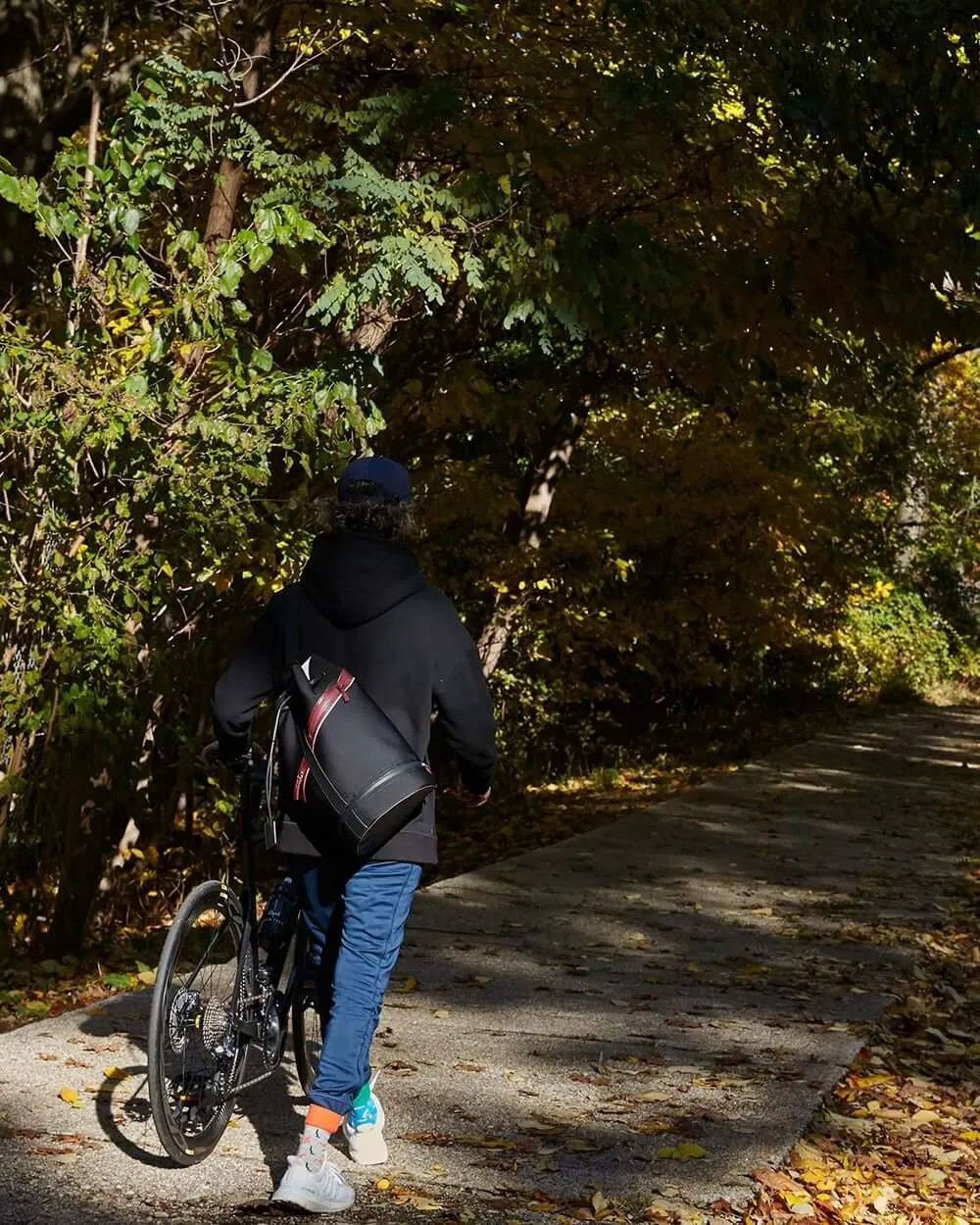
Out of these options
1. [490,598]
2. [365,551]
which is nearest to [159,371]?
[365,551]

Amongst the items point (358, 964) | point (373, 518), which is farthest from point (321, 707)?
point (358, 964)

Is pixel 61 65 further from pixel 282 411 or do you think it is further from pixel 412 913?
pixel 412 913

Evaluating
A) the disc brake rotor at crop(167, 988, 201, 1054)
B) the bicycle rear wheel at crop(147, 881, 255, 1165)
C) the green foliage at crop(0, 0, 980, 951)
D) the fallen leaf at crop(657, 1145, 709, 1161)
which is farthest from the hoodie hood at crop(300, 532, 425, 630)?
the green foliage at crop(0, 0, 980, 951)

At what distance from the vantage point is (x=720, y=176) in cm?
918

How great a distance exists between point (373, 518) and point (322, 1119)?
4.87ft

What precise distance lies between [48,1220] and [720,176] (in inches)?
268

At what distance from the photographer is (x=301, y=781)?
4.18 m

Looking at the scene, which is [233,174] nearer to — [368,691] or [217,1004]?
[368,691]

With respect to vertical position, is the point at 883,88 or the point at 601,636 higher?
the point at 883,88

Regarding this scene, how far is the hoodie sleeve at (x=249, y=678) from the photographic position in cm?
435

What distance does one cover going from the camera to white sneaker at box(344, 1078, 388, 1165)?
4.55 meters

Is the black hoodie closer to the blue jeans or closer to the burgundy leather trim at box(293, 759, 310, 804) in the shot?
the blue jeans

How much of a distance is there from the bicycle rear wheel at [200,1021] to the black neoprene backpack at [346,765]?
46 centimetres

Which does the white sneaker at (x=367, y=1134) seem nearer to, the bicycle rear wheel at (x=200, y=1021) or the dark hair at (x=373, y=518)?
the bicycle rear wheel at (x=200, y=1021)
